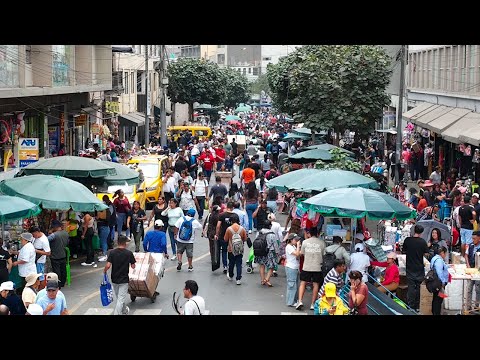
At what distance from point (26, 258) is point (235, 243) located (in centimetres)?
396

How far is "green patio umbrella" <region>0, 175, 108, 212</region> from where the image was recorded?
53.4ft

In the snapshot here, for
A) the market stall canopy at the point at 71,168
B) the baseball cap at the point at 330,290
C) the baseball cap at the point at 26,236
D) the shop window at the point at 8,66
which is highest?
the shop window at the point at 8,66

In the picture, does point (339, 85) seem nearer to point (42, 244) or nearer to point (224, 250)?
point (224, 250)

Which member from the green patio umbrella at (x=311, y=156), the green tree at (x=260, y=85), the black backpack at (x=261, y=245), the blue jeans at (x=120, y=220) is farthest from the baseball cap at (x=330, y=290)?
the green tree at (x=260, y=85)

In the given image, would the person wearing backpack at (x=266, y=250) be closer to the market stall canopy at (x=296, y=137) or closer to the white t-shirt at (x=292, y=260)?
the white t-shirt at (x=292, y=260)

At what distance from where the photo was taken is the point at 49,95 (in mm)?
31688

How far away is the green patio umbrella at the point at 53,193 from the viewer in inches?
641

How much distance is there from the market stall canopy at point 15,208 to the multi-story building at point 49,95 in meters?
8.52

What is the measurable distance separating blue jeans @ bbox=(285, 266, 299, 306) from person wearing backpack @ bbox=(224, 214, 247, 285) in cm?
156

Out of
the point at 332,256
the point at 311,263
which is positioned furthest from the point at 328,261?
the point at 311,263
